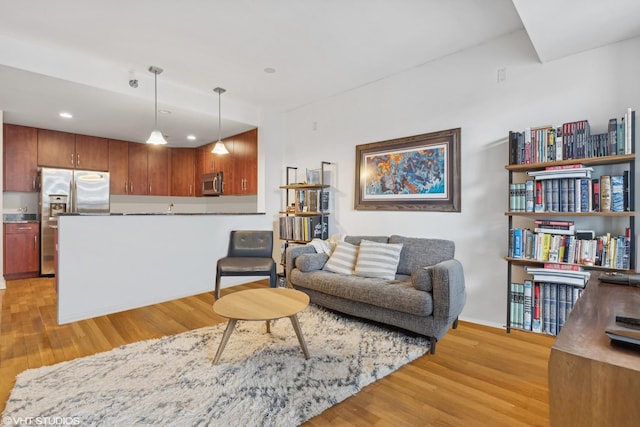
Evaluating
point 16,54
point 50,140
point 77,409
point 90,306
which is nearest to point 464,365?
point 77,409

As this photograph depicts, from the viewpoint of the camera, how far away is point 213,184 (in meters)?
5.43

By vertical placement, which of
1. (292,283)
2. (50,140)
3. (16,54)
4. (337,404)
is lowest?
(337,404)

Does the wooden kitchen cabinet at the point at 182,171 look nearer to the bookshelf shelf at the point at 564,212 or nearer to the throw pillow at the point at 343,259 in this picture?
the throw pillow at the point at 343,259

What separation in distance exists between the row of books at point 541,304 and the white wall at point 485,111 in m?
0.19

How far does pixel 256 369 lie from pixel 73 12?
298cm

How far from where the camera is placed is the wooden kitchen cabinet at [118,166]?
211 inches

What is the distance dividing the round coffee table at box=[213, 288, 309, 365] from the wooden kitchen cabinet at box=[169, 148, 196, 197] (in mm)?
4228

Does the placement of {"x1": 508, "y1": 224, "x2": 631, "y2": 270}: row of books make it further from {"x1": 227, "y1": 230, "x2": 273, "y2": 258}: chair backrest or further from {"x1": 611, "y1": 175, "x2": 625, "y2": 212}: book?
{"x1": 227, "y1": 230, "x2": 273, "y2": 258}: chair backrest

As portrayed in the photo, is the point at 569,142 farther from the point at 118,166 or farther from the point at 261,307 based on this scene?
the point at 118,166

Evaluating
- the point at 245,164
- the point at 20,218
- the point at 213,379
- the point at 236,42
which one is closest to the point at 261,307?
the point at 213,379

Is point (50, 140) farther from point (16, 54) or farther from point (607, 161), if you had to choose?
point (607, 161)

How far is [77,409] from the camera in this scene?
1615 millimetres

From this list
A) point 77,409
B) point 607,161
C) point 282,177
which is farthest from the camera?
point 282,177

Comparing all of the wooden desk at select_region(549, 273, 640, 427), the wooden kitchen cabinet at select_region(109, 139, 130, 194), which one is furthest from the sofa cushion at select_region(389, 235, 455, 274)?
the wooden kitchen cabinet at select_region(109, 139, 130, 194)
